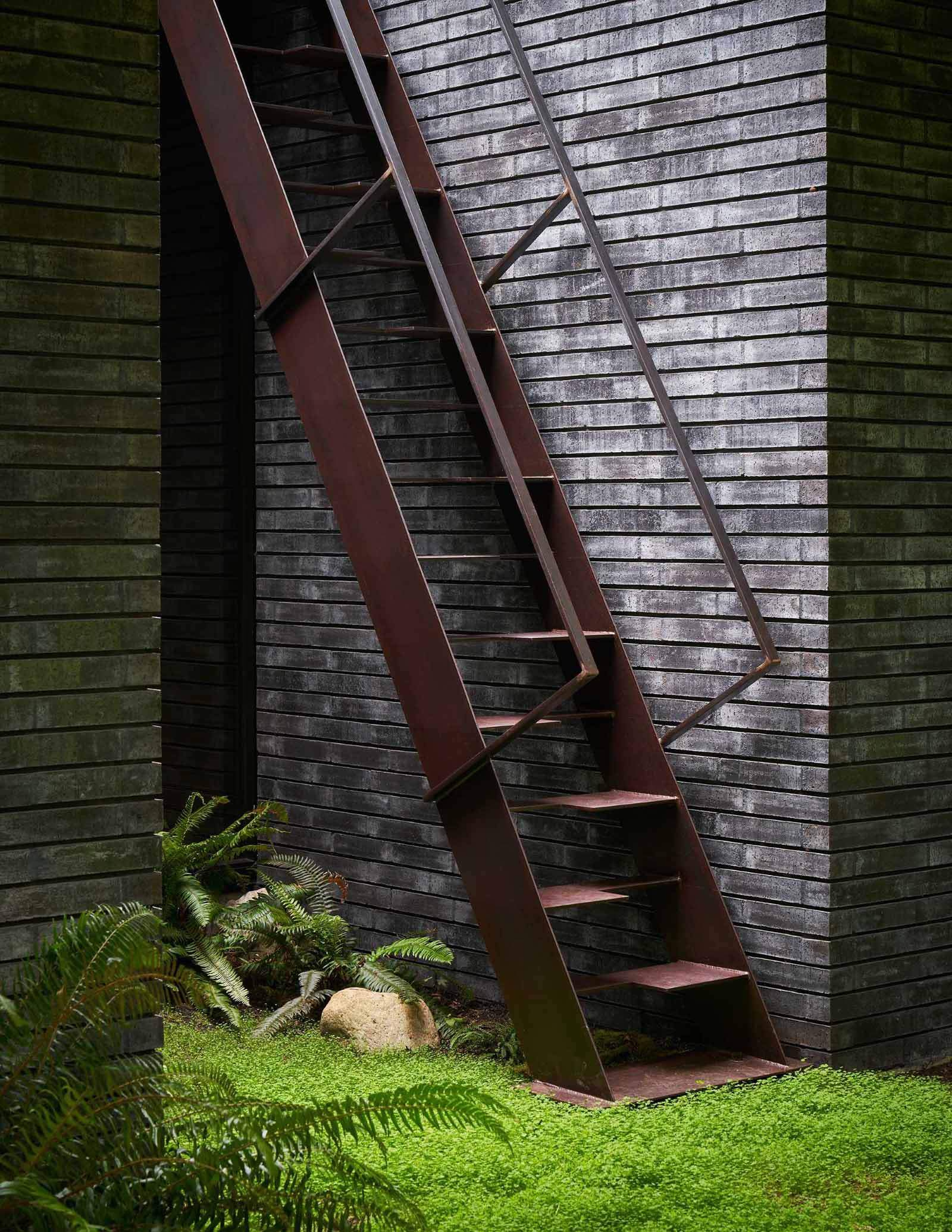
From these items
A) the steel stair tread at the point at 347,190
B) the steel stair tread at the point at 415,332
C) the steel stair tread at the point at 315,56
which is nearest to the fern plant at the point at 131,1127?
the steel stair tread at the point at 415,332

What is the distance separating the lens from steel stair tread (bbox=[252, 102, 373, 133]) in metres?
6.39

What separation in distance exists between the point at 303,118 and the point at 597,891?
3.15 meters

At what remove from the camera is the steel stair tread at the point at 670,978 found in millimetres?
5438

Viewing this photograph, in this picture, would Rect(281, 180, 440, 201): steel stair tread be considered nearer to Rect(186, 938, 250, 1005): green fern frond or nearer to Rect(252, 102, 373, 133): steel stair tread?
Rect(252, 102, 373, 133): steel stair tread

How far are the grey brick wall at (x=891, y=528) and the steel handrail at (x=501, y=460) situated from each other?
3.14ft

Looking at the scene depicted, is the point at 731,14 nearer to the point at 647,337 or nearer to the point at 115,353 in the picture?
the point at 647,337

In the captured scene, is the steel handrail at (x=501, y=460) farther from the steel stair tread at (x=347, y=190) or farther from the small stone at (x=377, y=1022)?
the small stone at (x=377, y=1022)

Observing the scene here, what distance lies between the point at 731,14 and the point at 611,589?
2036 millimetres

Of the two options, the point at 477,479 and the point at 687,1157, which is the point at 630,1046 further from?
the point at 477,479

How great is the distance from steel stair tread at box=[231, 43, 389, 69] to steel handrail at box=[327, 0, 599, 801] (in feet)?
1.25

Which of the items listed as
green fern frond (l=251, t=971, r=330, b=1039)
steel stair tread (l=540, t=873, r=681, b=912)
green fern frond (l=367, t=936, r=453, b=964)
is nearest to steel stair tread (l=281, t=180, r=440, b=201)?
steel stair tread (l=540, t=873, r=681, b=912)

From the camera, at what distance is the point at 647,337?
6047mm

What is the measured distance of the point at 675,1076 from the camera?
18.0ft

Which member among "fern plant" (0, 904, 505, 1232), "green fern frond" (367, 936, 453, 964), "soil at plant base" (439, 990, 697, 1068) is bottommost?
"soil at plant base" (439, 990, 697, 1068)
